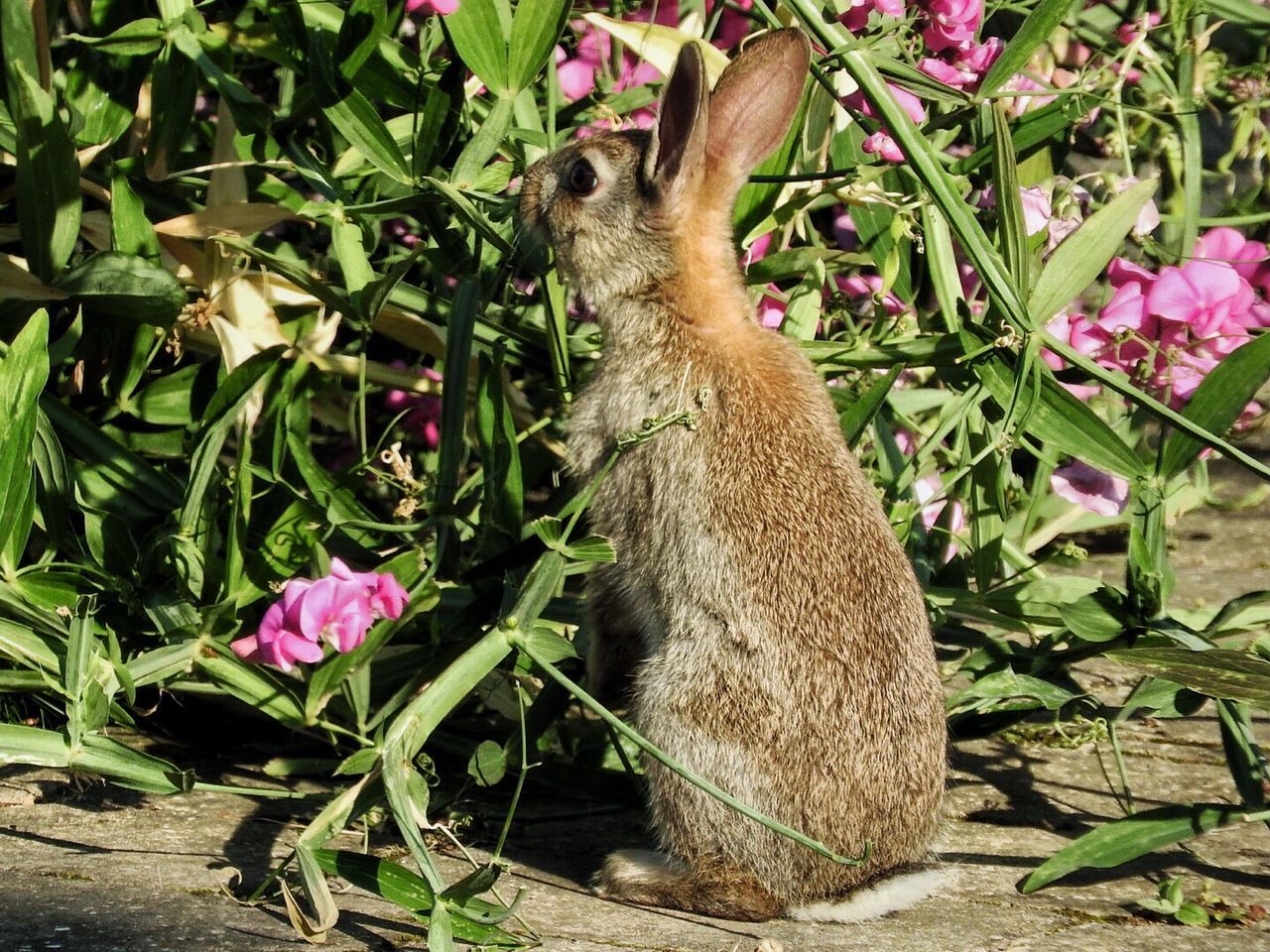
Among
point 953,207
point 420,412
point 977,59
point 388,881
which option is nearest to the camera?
point 388,881

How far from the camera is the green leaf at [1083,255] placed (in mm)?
3244

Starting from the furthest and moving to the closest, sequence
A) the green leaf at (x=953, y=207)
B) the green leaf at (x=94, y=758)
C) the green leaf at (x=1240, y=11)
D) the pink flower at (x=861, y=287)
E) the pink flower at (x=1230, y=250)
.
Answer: the pink flower at (x=861, y=287) → the green leaf at (x=1240, y=11) → the pink flower at (x=1230, y=250) → the green leaf at (x=953, y=207) → the green leaf at (x=94, y=758)

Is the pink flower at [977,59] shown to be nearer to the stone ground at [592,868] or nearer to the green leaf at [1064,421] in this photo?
the green leaf at [1064,421]

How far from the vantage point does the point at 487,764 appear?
3.15 metres

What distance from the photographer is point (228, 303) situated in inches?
144

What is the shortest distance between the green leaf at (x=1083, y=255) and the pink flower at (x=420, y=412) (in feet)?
5.89

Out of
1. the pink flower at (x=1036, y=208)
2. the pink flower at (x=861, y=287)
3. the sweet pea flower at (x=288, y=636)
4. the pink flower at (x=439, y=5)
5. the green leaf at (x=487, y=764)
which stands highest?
the pink flower at (x=439, y=5)

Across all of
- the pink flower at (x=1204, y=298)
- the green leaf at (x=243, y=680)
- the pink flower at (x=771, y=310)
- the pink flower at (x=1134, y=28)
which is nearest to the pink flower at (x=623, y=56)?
the pink flower at (x=771, y=310)

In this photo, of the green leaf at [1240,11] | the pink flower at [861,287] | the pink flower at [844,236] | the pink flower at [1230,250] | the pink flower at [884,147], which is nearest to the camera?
the pink flower at [884,147]

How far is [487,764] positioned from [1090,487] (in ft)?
5.78

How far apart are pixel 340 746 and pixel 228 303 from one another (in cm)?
114

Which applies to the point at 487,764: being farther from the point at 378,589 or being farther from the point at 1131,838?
the point at 1131,838

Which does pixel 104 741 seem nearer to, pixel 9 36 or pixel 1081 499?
pixel 9 36

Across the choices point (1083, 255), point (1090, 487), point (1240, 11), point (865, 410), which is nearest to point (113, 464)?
point (865, 410)
